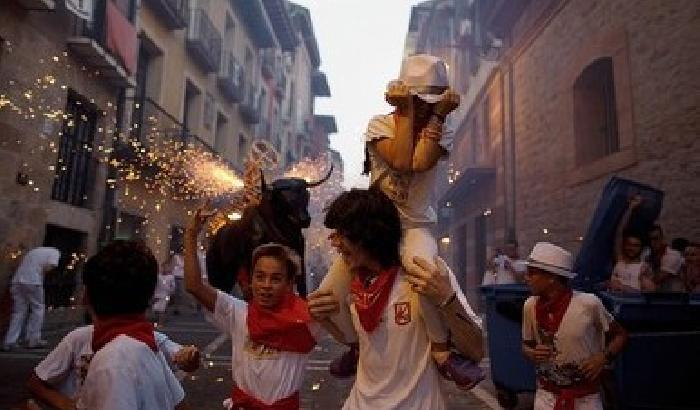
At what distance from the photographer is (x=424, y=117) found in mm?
2232

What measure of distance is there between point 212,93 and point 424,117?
63.2 ft

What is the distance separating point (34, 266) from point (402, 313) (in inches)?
325

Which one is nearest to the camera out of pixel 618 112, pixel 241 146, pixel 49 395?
pixel 49 395

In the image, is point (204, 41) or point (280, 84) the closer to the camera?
point (204, 41)

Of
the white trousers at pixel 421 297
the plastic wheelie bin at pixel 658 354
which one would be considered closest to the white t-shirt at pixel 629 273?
the plastic wheelie bin at pixel 658 354

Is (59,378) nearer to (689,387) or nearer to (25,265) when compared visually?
(689,387)

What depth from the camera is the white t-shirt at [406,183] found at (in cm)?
223

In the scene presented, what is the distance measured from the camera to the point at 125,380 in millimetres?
1760

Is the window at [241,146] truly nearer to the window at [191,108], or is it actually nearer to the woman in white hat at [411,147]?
the window at [191,108]

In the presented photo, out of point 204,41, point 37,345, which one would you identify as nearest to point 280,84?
point 204,41

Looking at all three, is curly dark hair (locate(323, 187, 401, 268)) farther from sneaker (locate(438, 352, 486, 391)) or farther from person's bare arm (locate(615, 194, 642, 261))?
person's bare arm (locate(615, 194, 642, 261))

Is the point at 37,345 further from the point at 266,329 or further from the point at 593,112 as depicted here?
the point at 593,112

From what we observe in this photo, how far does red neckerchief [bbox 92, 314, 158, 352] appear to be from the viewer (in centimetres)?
188

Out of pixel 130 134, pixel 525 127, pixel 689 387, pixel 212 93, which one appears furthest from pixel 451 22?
pixel 689 387
